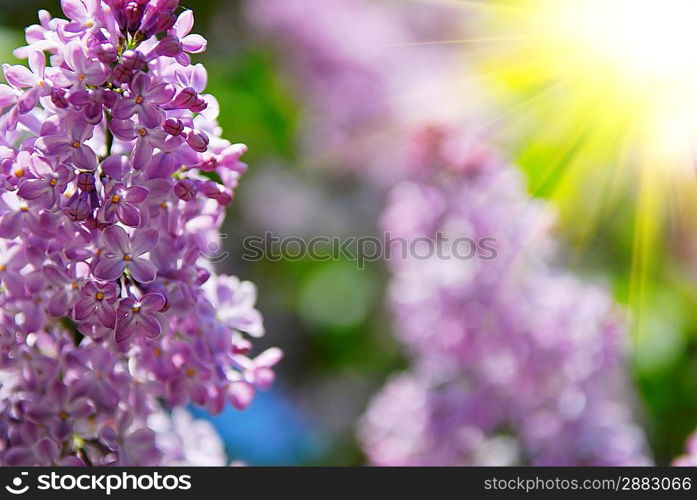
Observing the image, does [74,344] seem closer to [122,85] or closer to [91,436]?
[91,436]

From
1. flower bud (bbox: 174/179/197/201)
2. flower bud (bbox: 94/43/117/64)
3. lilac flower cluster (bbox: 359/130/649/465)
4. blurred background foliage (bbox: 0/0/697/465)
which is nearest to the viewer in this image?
flower bud (bbox: 94/43/117/64)

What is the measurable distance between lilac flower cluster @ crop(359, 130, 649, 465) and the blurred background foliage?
0.38 meters

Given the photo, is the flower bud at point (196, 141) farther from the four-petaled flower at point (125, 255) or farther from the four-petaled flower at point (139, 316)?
the four-petaled flower at point (139, 316)

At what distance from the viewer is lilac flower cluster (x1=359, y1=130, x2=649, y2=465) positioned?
286cm

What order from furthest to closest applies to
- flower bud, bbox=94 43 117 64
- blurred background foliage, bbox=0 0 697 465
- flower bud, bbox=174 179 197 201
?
blurred background foliage, bbox=0 0 697 465, flower bud, bbox=174 179 197 201, flower bud, bbox=94 43 117 64

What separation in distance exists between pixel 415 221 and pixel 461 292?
0.30 m

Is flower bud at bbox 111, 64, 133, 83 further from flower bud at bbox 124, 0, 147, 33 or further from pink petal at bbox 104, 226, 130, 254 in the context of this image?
pink petal at bbox 104, 226, 130, 254

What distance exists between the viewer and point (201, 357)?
1811 millimetres

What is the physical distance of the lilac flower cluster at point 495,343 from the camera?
112 inches

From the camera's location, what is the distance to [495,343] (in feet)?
9.61

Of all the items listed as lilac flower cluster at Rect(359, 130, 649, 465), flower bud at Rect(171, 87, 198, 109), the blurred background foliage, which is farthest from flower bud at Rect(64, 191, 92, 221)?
the blurred background foliage

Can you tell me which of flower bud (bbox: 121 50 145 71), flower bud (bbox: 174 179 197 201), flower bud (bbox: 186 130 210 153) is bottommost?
flower bud (bbox: 174 179 197 201)

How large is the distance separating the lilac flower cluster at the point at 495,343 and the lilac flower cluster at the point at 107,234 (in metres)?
1.27
